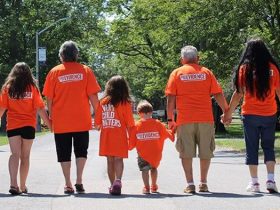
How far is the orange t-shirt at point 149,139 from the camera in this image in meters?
8.63

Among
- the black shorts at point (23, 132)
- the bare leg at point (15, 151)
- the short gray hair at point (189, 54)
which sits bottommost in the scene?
the bare leg at point (15, 151)

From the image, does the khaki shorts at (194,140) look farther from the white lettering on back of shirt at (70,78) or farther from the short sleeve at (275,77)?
the white lettering on back of shirt at (70,78)

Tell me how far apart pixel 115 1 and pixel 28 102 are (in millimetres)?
43127

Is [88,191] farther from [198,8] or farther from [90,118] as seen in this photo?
[198,8]

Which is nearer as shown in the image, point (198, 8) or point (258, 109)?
point (258, 109)

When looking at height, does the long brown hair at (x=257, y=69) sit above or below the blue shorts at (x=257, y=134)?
above

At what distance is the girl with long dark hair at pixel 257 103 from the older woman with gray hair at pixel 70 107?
7.10 ft

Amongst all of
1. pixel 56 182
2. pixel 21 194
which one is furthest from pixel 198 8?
pixel 21 194

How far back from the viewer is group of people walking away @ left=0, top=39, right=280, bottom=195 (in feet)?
27.5

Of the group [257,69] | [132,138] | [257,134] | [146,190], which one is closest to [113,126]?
[132,138]

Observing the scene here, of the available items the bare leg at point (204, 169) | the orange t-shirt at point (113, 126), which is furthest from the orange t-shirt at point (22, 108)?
the bare leg at point (204, 169)

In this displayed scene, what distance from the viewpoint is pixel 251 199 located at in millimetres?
7660

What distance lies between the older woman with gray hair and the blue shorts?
7.35 ft

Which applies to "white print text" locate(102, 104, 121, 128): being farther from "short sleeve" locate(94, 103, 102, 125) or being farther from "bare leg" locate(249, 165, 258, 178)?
"bare leg" locate(249, 165, 258, 178)
